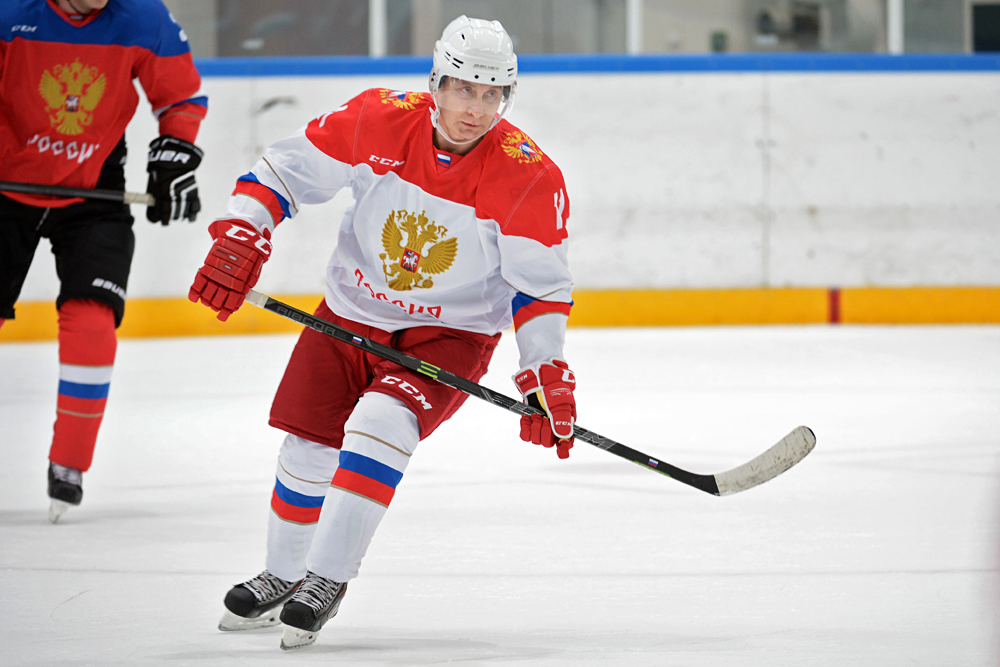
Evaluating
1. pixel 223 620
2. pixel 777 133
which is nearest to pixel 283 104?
pixel 777 133

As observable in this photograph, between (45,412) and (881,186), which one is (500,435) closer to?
(45,412)

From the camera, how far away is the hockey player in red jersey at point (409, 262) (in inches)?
70.0

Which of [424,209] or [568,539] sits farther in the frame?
[568,539]

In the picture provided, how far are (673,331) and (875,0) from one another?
225cm

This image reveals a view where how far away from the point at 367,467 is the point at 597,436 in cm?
46

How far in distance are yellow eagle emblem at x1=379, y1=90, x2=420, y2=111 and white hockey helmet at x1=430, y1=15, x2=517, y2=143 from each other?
0.16ft

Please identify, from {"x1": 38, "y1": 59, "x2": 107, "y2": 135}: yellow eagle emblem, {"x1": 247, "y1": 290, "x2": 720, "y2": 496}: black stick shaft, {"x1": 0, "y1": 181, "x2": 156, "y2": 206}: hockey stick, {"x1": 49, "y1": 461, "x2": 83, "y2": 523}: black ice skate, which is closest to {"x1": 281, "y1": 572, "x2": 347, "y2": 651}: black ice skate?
{"x1": 247, "y1": 290, "x2": 720, "y2": 496}: black stick shaft

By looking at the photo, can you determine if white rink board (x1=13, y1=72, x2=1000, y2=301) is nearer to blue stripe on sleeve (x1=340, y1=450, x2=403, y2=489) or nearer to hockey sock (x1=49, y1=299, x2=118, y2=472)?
hockey sock (x1=49, y1=299, x2=118, y2=472)

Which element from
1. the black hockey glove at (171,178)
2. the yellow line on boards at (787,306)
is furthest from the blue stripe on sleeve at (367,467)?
the yellow line on boards at (787,306)

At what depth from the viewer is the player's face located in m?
1.80

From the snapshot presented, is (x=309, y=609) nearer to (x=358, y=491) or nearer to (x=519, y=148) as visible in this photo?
(x=358, y=491)

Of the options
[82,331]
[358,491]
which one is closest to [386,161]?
[358,491]

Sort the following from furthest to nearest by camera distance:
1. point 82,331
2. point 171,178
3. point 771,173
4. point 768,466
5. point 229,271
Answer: point 771,173
point 171,178
point 82,331
point 768,466
point 229,271

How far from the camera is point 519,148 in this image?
1.85m
